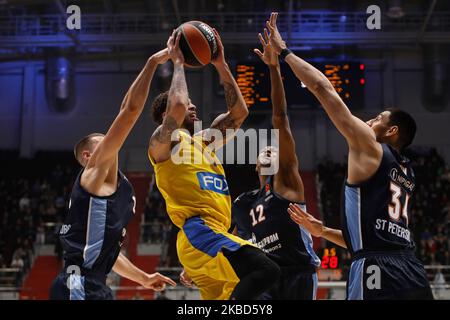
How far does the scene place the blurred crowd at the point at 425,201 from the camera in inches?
574

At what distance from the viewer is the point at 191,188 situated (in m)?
4.42

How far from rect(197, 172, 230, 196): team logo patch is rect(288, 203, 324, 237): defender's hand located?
57 centimetres

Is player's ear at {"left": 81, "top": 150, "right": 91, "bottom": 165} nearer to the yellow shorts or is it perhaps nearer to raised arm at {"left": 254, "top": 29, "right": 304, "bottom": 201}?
the yellow shorts

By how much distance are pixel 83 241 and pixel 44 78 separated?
617 inches

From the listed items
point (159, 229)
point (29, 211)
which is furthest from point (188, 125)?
point (29, 211)

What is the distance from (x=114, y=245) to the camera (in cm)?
440

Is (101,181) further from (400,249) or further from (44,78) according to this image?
(44,78)

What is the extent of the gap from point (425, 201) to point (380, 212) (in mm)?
12860

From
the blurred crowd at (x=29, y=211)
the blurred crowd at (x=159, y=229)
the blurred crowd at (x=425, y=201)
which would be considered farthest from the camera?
the blurred crowd at (x=29, y=211)

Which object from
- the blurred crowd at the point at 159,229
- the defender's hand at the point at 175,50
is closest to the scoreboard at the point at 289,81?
the blurred crowd at the point at 159,229

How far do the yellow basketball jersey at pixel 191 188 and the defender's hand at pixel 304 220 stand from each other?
56 cm

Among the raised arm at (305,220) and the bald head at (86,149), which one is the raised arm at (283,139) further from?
the bald head at (86,149)

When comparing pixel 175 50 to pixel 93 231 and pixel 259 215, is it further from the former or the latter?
pixel 259 215
